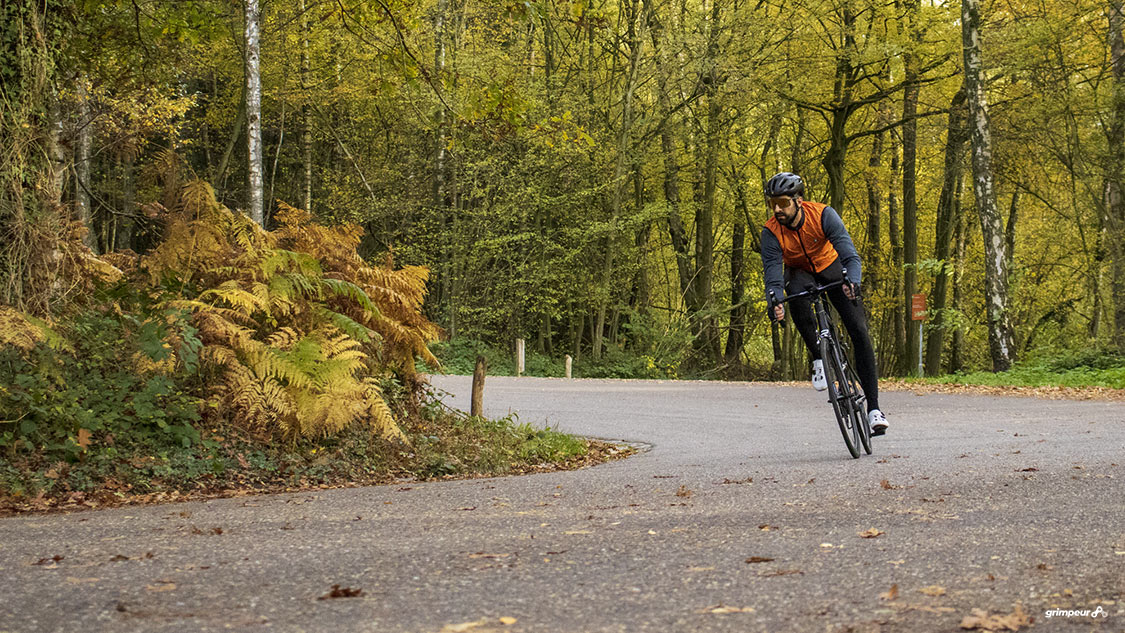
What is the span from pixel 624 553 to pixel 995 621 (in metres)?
1.75

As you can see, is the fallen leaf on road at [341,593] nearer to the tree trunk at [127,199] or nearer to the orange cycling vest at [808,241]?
the orange cycling vest at [808,241]

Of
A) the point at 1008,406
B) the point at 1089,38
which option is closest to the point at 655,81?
the point at 1089,38

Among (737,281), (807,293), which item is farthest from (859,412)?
(737,281)

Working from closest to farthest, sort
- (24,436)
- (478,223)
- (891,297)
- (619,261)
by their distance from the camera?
(24,436), (478,223), (619,261), (891,297)

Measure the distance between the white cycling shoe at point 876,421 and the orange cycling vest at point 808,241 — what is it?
1.28 meters

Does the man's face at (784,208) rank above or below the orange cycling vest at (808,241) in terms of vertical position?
above

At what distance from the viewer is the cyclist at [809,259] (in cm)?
835

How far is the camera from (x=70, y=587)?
446 cm

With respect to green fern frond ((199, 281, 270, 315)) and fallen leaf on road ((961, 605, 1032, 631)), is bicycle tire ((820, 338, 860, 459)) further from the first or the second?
fallen leaf on road ((961, 605, 1032, 631))

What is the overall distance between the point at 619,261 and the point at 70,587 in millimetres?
30414

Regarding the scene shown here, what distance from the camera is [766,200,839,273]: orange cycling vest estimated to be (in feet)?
27.7

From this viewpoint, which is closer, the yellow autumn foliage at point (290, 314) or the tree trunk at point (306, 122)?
the yellow autumn foliage at point (290, 314)

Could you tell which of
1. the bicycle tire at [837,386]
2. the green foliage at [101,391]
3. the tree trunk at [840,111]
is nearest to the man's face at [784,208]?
the bicycle tire at [837,386]

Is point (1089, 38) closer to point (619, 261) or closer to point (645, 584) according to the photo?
point (619, 261)
